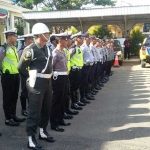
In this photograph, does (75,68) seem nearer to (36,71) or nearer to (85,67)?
(85,67)

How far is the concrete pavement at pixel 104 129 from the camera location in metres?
5.10

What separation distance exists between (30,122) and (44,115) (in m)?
0.37

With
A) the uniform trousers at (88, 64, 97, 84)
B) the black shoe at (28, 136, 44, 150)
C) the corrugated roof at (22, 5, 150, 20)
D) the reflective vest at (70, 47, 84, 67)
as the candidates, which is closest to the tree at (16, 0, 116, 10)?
the corrugated roof at (22, 5, 150, 20)

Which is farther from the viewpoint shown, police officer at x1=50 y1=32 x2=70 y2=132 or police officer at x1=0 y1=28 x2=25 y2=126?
police officer at x1=0 y1=28 x2=25 y2=126

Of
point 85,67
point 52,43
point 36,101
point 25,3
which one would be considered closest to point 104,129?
point 36,101

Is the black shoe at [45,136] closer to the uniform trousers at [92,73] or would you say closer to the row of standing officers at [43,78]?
the row of standing officers at [43,78]

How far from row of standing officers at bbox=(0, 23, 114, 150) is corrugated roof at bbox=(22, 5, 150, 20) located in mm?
12092

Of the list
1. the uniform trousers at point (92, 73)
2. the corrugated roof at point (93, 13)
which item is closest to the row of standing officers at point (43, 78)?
the uniform trousers at point (92, 73)

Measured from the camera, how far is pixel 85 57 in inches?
342

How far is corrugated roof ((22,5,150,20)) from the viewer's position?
20.3m

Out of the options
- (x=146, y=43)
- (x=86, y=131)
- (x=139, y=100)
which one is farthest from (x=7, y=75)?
(x=146, y=43)

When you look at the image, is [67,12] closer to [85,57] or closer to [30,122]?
[85,57]

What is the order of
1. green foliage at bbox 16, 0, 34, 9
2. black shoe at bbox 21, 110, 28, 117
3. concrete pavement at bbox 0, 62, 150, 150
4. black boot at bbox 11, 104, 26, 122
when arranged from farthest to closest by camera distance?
green foliage at bbox 16, 0, 34, 9
black shoe at bbox 21, 110, 28, 117
black boot at bbox 11, 104, 26, 122
concrete pavement at bbox 0, 62, 150, 150

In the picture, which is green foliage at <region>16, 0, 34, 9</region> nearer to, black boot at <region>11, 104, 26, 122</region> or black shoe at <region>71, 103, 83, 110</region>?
black shoe at <region>71, 103, 83, 110</region>
